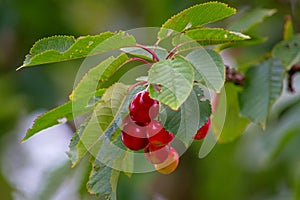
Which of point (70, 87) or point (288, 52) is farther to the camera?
point (70, 87)

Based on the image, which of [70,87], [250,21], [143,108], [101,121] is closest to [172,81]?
[143,108]

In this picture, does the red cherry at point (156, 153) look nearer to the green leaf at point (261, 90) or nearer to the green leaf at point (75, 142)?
the green leaf at point (75, 142)

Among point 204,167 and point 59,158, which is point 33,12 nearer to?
point 59,158

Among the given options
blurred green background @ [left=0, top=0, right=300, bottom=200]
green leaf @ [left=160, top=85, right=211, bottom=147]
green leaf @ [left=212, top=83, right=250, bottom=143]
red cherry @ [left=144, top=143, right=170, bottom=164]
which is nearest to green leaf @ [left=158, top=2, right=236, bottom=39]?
green leaf @ [left=160, top=85, right=211, bottom=147]

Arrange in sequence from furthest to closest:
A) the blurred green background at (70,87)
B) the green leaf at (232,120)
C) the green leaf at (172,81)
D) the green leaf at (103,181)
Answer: the blurred green background at (70,87), the green leaf at (232,120), the green leaf at (103,181), the green leaf at (172,81)

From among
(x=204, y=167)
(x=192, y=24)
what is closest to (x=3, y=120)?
(x=204, y=167)

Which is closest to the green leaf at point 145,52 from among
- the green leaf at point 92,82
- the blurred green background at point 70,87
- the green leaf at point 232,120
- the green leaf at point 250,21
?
the green leaf at point 92,82

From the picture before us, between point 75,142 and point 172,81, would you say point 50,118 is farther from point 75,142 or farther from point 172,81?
point 172,81
